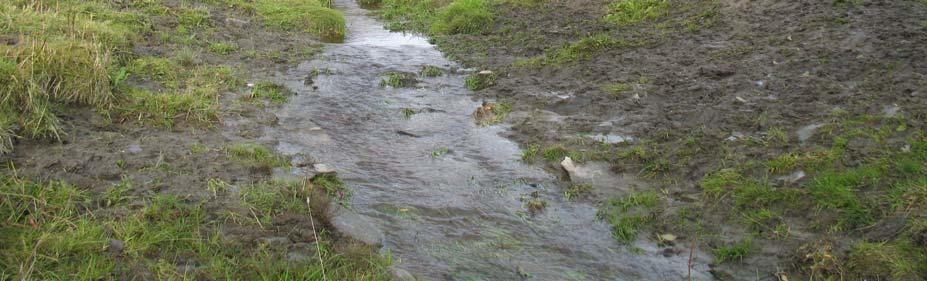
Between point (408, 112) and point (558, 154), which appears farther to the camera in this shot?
point (408, 112)

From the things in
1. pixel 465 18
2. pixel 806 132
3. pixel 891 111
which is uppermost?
pixel 891 111

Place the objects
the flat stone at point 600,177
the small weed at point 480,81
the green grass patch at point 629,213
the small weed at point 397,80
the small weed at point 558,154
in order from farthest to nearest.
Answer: the small weed at point 397,80
the small weed at point 480,81
the small weed at point 558,154
the flat stone at point 600,177
the green grass patch at point 629,213

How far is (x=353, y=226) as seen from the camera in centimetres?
486

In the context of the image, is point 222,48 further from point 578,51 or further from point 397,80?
point 578,51

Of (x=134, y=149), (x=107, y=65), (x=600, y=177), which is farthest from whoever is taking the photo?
(x=107, y=65)

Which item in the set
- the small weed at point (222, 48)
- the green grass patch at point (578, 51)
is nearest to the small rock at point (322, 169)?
the green grass patch at point (578, 51)

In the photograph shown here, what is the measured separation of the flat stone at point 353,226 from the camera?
4.71m

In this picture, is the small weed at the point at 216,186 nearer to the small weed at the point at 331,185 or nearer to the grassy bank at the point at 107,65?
the small weed at the point at 331,185

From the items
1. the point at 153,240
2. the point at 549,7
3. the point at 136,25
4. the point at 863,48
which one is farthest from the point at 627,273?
the point at 549,7

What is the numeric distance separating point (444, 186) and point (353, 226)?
120 centimetres

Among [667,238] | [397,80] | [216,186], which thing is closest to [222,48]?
[397,80]

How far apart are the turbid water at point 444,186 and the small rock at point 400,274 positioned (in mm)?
115

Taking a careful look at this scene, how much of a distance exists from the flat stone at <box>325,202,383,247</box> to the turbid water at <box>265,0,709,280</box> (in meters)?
0.10

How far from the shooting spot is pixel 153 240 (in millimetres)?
4121
